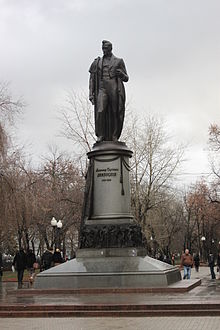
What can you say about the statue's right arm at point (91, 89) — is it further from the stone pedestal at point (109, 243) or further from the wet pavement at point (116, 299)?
the wet pavement at point (116, 299)

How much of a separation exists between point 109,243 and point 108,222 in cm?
Result: 72

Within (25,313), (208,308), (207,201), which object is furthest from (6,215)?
(207,201)

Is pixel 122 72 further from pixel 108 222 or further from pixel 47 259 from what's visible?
pixel 47 259

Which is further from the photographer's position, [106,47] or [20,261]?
[20,261]

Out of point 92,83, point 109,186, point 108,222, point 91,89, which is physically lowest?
point 108,222

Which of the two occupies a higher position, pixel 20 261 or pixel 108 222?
pixel 108 222

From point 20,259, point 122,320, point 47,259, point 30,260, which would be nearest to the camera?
point 122,320

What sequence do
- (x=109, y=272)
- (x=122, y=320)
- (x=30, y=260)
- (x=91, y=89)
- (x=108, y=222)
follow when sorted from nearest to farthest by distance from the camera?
(x=122, y=320)
(x=109, y=272)
(x=108, y=222)
(x=91, y=89)
(x=30, y=260)

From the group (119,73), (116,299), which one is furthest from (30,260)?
(116,299)

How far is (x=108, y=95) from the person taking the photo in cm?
1866

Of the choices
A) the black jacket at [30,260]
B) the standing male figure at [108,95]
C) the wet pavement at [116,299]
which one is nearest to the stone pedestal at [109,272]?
the wet pavement at [116,299]

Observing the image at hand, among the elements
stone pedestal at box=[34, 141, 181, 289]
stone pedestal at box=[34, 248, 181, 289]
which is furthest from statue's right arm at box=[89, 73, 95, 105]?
stone pedestal at box=[34, 248, 181, 289]

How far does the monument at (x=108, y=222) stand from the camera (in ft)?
50.7

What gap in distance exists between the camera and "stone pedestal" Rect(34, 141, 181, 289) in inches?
605
